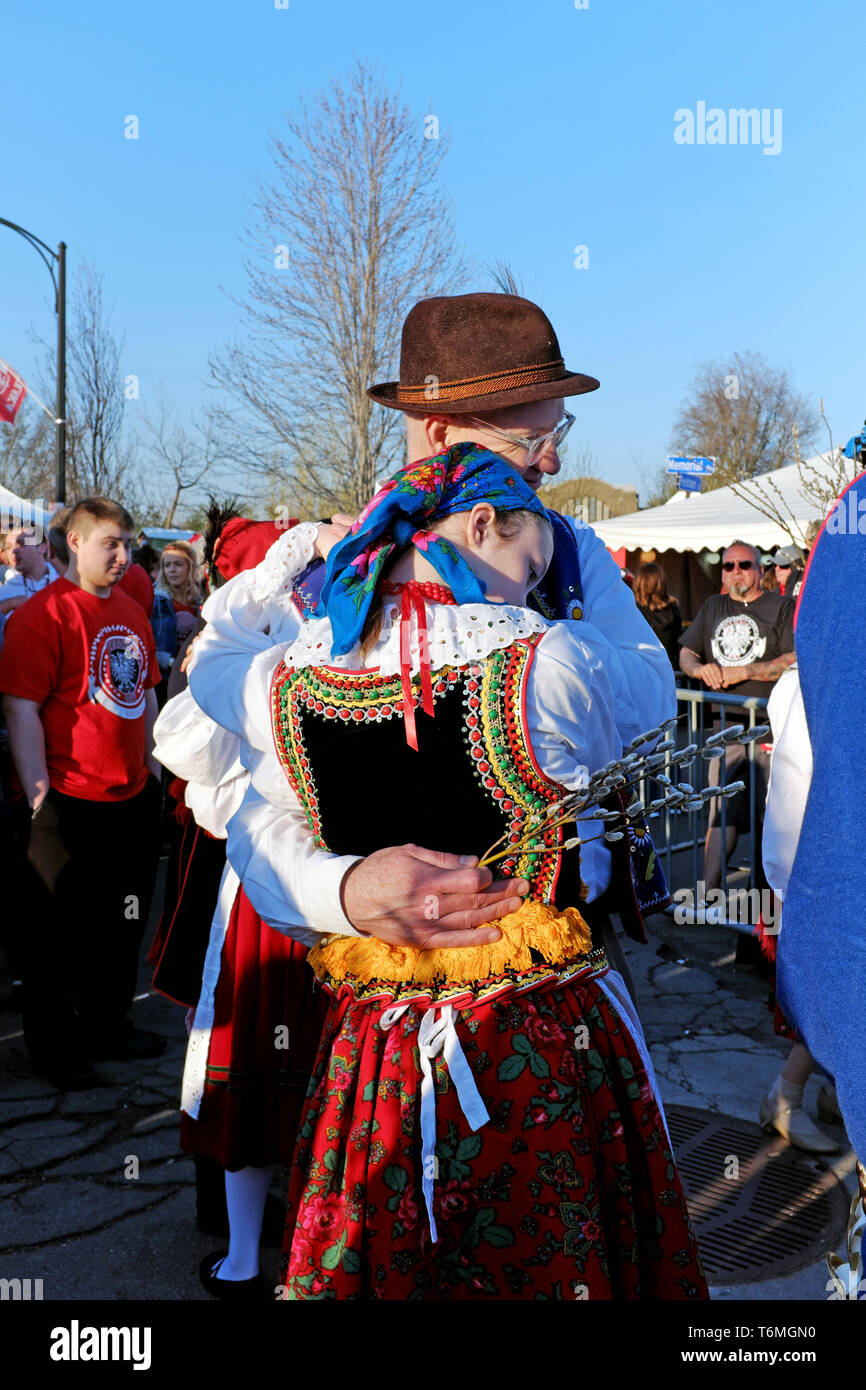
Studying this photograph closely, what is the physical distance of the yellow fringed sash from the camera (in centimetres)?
165

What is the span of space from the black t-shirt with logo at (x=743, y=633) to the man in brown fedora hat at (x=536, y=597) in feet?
15.6

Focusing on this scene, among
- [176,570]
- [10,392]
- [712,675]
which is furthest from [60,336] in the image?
[712,675]

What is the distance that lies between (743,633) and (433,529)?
5.34m

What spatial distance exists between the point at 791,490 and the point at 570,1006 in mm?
15654

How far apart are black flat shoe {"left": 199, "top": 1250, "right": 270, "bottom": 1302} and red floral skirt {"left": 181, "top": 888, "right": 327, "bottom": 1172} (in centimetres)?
30

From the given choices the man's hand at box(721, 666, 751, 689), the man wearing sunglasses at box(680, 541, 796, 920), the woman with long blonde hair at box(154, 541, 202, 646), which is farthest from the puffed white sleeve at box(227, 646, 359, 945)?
the woman with long blonde hair at box(154, 541, 202, 646)

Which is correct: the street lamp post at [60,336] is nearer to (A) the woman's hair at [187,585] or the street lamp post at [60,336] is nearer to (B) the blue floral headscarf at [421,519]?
(A) the woman's hair at [187,585]

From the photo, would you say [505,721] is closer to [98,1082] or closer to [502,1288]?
[502,1288]

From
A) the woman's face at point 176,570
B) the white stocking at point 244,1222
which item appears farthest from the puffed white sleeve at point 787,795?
the woman's face at point 176,570

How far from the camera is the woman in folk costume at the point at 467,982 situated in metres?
1.58

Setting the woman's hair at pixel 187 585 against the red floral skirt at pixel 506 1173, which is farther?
the woman's hair at pixel 187 585

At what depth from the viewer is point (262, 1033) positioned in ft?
9.25

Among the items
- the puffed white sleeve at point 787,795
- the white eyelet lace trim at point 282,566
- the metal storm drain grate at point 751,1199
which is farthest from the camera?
the metal storm drain grate at point 751,1199

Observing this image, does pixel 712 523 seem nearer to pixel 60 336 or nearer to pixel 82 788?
pixel 60 336
